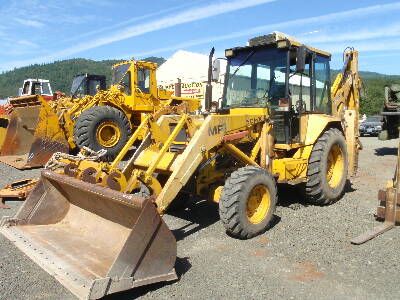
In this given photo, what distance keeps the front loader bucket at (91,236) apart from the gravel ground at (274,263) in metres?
0.25

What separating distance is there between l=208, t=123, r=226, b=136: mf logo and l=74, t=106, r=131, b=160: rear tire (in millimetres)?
6021

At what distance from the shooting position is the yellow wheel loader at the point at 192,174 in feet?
11.6

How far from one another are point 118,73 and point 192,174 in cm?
790

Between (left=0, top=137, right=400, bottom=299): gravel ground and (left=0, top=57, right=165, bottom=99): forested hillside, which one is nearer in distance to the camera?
(left=0, top=137, right=400, bottom=299): gravel ground

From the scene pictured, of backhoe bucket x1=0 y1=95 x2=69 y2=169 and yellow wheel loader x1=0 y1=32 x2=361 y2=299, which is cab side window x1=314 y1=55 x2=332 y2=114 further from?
backhoe bucket x1=0 y1=95 x2=69 y2=169

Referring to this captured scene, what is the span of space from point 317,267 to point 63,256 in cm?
259

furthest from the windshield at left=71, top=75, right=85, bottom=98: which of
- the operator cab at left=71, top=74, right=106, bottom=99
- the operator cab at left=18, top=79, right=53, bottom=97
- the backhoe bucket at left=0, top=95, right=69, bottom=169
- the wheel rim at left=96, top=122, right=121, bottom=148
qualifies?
the wheel rim at left=96, top=122, right=121, bottom=148

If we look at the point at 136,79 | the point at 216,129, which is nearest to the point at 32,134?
the point at 136,79

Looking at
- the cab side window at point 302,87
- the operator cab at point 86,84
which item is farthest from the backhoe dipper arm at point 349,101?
the operator cab at point 86,84

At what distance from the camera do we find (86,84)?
556 inches

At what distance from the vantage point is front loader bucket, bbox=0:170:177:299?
3.32 m

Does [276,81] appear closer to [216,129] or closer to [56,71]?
[216,129]

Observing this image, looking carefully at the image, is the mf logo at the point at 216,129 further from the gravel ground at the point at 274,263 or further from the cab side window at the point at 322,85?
the cab side window at the point at 322,85

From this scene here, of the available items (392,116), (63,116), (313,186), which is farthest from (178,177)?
(392,116)
